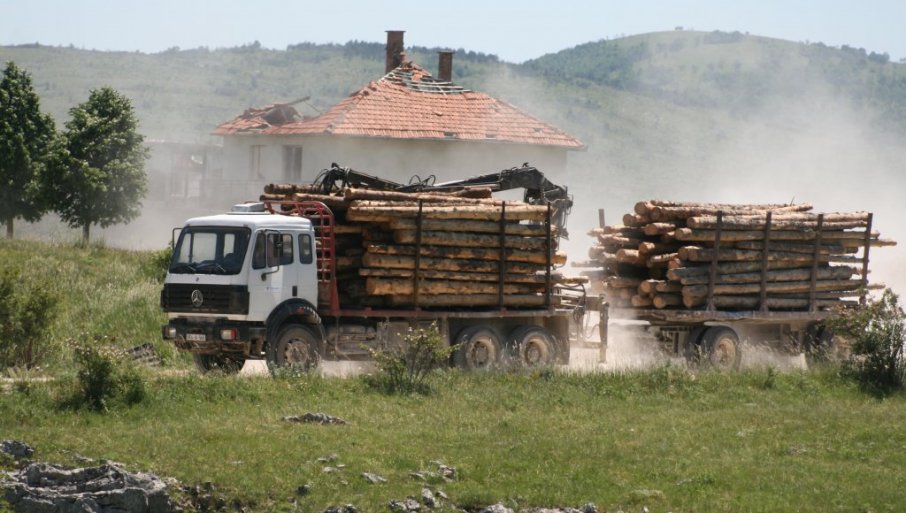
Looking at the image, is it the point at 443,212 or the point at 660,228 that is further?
the point at 660,228

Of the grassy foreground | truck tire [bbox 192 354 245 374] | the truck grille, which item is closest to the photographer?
the grassy foreground

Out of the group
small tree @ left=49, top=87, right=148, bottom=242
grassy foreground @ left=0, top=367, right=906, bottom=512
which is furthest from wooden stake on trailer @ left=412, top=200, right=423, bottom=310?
small tree @ left=49, top=87, right=148, bottom=242

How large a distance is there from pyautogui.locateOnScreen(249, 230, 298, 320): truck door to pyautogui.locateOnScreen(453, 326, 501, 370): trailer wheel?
3377 mm

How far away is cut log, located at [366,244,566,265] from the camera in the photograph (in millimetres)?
22766

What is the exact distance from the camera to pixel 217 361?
2233 cm

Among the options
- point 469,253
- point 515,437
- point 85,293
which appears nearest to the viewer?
point 515,437

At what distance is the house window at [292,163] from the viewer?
5391cm

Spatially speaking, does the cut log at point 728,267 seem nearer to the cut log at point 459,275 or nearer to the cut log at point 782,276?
the cut log at point 782,276

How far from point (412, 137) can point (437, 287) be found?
2612 cm

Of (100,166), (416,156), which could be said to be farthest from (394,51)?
(100,166)

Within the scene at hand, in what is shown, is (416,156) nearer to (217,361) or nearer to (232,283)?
(217,361)

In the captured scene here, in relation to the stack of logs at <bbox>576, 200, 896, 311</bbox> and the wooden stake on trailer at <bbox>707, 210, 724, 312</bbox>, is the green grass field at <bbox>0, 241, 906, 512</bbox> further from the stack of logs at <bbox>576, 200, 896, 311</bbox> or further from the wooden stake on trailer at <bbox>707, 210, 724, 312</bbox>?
the stack of logs at <bbox>576, 200, 896, 311</bbox>

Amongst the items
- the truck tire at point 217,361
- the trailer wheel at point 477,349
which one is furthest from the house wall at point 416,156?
the truck tire at point 217,361

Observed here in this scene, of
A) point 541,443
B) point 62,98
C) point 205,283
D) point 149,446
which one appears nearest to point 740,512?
point 541,443
